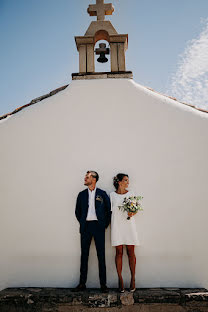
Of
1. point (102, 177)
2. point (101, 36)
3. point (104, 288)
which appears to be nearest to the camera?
point (104, 288)

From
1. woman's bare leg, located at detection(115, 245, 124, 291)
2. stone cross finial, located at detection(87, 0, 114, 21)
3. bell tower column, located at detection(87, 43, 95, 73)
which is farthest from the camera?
stone cross finial, located at detection(87, 0, 114, 21)

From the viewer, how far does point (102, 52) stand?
17.3 feet

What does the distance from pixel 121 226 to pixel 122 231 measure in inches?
2.9

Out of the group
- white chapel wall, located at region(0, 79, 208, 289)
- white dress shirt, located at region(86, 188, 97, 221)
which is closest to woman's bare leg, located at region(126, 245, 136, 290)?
white chapel wall, located at region(0, 79, 208, 289)

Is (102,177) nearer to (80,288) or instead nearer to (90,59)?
(80,288)

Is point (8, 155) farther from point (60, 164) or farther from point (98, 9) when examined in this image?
point (98, 9)

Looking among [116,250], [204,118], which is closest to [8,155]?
[116,250]

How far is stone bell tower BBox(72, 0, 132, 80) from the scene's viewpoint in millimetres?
4836

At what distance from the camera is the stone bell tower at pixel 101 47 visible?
4.84m

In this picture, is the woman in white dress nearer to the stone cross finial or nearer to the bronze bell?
the bronze bell

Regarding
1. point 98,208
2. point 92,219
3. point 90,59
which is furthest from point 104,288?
point 90,59

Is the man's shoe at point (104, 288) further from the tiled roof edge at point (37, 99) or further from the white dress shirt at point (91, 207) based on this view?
the tiled roof edge at point (37, 99)

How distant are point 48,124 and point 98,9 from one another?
2825 mm

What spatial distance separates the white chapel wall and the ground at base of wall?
1.53ft
